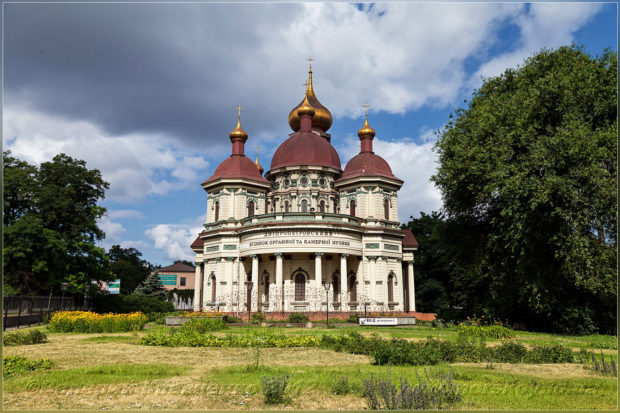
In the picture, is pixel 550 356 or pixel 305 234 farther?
pixel 305 234

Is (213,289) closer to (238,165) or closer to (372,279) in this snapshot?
(238,165)

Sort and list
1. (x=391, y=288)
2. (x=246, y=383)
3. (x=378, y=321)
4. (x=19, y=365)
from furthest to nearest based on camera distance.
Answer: (x=391, y=288), (x=378, y=321), (x=19, y=365), (x=246, y=383)

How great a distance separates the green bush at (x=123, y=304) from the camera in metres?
43.9

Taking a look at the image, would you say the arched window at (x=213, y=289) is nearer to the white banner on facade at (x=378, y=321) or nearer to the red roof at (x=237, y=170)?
the red roof at (x=237, y=170)

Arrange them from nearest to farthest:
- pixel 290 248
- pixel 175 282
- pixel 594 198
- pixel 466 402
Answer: pixel 466 402 < pixel 594 198 < pixel 290 248 < pixel 175 282

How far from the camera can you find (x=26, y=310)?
29281 mm

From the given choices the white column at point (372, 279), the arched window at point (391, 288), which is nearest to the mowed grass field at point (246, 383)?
the white column at point (372, 279)

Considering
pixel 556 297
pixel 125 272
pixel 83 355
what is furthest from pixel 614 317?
pixel 125 272

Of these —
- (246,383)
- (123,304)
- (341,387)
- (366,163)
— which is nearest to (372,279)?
(366,163)

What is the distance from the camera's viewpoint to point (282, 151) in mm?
48688

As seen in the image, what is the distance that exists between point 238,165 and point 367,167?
12.2 meters

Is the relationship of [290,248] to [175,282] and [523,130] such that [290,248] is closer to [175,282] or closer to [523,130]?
[523,130]

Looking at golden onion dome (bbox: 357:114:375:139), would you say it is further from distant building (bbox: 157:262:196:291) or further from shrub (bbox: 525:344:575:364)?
distant building (bbox: 157:262:196:291)

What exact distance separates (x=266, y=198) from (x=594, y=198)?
1217 inches
